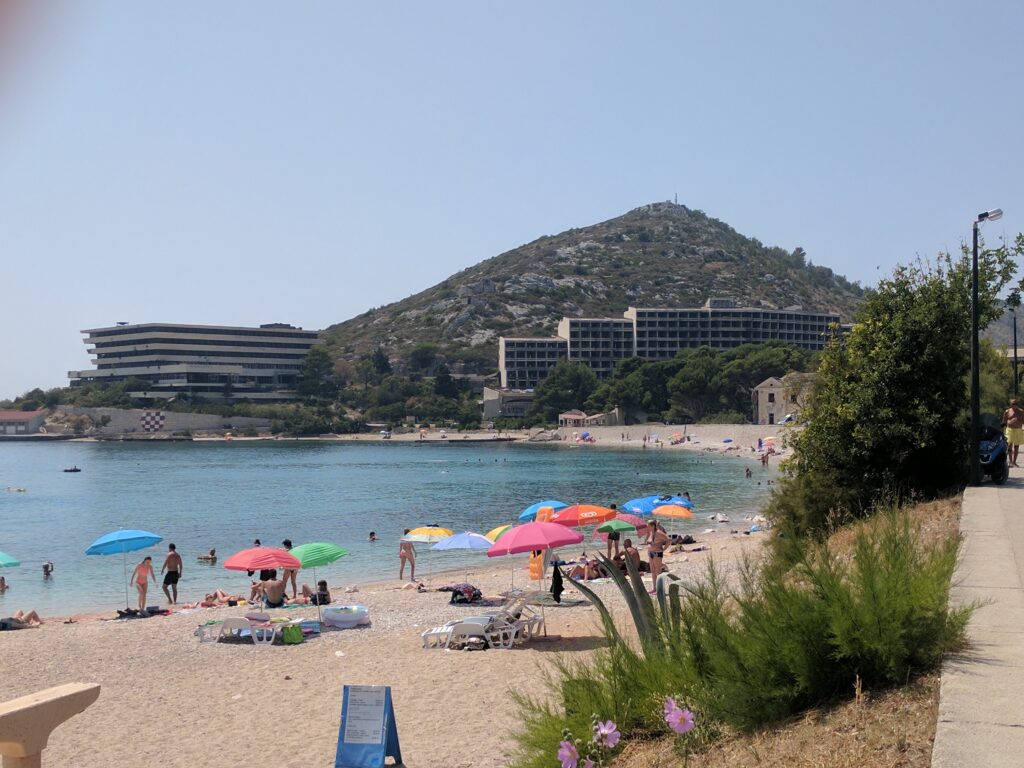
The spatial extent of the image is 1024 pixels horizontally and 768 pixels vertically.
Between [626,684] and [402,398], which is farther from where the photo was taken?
[402,398]

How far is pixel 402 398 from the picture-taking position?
157 m

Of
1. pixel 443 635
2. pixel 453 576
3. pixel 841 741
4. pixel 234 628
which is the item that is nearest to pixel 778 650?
pixel 841 741

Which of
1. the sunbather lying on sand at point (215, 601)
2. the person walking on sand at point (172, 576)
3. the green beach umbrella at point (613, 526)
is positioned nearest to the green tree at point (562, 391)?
the green beach umbrella at point (613, 526)

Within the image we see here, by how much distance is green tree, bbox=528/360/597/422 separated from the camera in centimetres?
13800

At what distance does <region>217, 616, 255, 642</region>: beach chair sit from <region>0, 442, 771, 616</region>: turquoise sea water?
828 centimetres

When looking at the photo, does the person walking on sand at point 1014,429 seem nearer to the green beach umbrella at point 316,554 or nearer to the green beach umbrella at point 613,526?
the green beach umbrella at point 613,526

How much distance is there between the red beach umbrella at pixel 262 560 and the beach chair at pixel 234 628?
1237 mm

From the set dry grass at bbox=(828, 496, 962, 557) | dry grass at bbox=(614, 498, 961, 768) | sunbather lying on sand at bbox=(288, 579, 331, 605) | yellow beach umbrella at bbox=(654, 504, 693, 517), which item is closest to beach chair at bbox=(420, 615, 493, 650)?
sunbather lying on sand at bbox=(288, 579, 331, 605)

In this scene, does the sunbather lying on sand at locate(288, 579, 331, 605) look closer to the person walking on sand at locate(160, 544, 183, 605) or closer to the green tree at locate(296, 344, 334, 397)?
the person walking on sand at locate(160, 544, 183, 605)

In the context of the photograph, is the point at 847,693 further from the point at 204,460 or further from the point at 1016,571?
the point at 204,460

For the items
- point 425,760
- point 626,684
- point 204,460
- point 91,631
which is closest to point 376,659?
point 425,760

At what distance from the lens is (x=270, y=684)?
12.5m

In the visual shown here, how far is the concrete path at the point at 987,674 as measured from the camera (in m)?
4.58

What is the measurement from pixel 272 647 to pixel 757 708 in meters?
11.0
